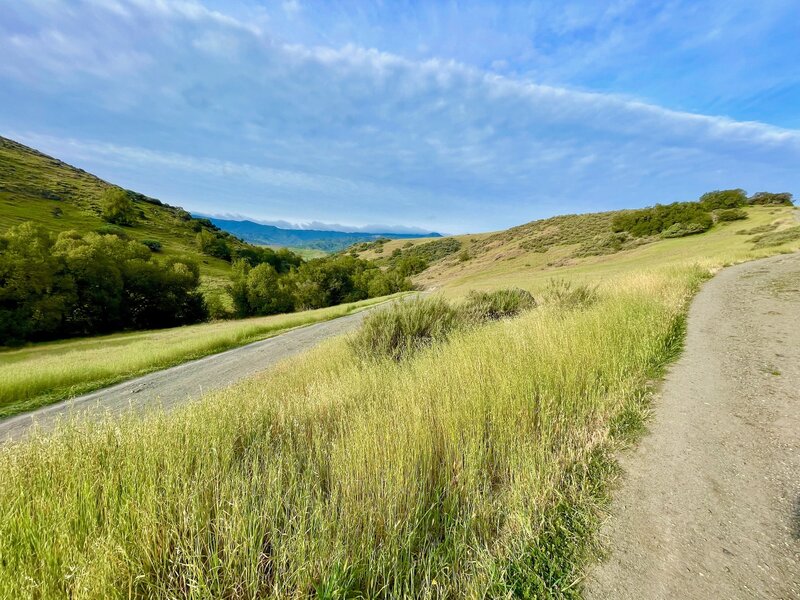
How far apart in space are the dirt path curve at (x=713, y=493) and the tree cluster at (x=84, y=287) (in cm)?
4585

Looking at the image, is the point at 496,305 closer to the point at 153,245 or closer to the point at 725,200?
the point at 725,200

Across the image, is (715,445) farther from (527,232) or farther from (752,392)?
(527,232)

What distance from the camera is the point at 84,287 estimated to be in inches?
1442

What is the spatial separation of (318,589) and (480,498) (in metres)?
1.27

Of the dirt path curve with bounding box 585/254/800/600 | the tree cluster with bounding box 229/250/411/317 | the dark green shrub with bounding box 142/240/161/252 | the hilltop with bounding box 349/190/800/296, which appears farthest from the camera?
the dark green shrub with bounding box 142/240/161/252

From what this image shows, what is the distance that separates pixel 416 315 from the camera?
930 centimetres

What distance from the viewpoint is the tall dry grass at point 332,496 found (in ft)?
5.48

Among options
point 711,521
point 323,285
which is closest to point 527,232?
point 323,285

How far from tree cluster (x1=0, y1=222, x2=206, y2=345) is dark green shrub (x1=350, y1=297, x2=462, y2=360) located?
4010 cm

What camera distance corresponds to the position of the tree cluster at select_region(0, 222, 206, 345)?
30.0 m

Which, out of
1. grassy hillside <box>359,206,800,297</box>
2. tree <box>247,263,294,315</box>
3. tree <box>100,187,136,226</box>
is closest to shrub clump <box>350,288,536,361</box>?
grassy hillside <box>359,206,800,297</box>

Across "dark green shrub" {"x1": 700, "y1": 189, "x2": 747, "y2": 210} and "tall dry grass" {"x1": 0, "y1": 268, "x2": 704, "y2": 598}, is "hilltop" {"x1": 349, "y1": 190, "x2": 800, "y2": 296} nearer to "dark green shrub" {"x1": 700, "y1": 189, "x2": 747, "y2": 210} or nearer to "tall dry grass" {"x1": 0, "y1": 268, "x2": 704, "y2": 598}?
"dark green shrub" {"x1": 700, "y1": 189, "x2": 747, "y2": 210}

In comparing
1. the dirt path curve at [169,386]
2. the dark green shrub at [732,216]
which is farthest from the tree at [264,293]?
the dark green shrub at [732,216]

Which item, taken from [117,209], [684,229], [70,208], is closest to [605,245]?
Answer: [684,229]
